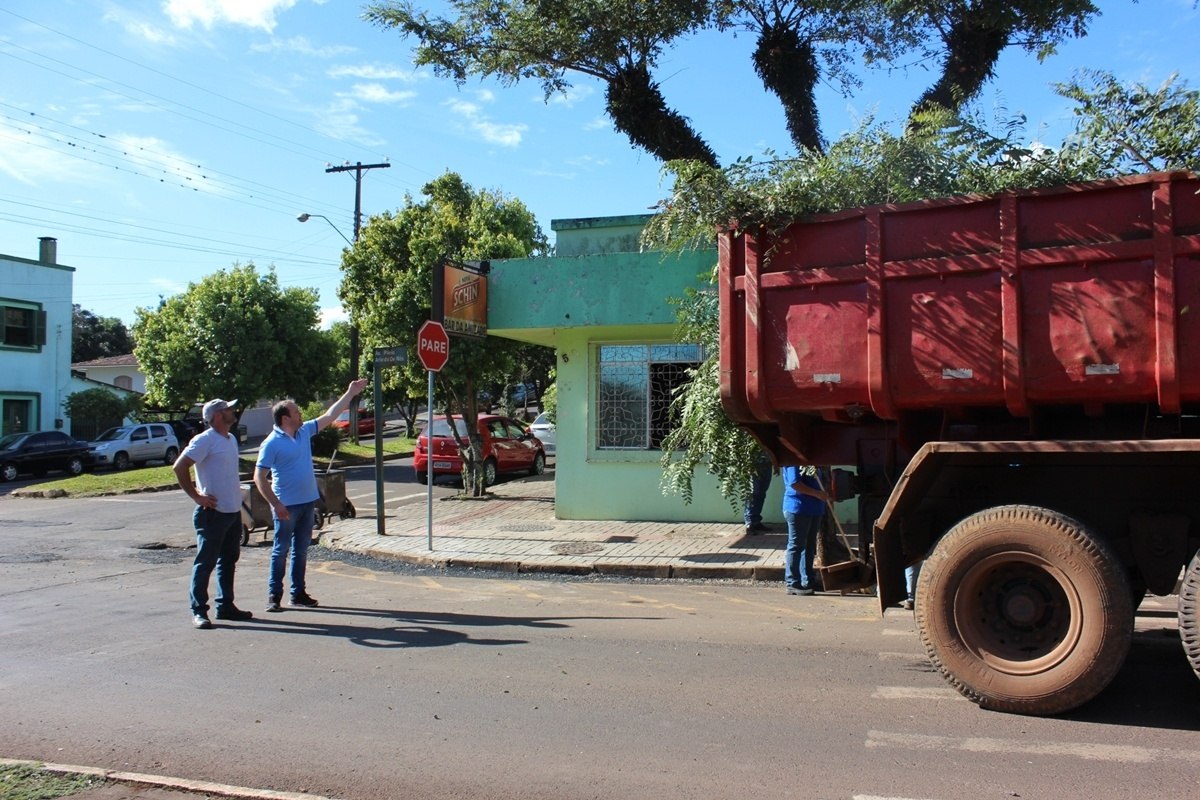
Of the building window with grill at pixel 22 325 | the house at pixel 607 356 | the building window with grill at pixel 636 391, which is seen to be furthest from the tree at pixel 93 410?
the building window with grill at pixel 636 391

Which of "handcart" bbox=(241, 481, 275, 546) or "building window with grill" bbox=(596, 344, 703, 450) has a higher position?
"building window with grill" bbox=(596, 344, 703, 450)

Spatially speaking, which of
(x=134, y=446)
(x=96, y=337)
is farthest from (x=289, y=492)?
(x=96, y=337)

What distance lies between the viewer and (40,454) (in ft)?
91.3

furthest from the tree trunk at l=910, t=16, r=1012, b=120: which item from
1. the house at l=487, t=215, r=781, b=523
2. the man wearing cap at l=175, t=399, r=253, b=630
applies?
the man wearing cap at l=175, t=399, r=253, b=630

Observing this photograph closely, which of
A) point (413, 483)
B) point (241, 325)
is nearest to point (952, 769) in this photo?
point (413, 483)

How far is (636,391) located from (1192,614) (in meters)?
9.42

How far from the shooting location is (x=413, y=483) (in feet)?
76.3

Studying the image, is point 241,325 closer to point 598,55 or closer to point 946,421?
point 598,55

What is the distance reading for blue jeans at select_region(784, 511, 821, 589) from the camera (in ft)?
27.8

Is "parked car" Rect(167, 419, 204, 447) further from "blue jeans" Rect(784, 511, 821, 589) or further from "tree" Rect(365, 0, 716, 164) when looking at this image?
"blue jeans" Rect(784, 511, 821, 589)

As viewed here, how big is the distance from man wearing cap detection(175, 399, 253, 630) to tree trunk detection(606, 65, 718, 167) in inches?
370

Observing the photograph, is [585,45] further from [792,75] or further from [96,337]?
[96,337]

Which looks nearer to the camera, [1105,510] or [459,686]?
[1105,510]

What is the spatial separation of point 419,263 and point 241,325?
1355 cm
